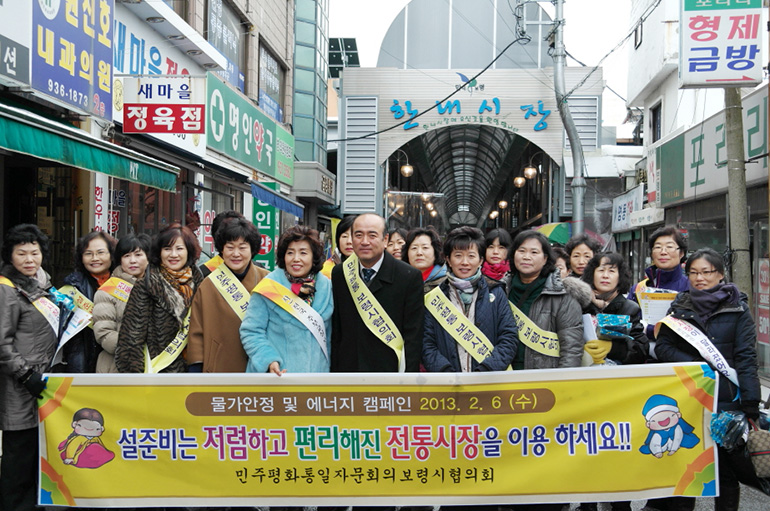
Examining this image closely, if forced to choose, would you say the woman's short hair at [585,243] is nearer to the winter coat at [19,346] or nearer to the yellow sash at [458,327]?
the yellow sash at [458,327]

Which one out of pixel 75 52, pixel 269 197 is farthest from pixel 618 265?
pixel 269 197

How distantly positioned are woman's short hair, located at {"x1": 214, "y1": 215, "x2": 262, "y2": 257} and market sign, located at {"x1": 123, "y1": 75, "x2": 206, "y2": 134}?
4944 millimetres

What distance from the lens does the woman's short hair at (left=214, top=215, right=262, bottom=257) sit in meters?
4.12

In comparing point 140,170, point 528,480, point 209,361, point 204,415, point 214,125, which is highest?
point 214,125

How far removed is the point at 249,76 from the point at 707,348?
14697mm

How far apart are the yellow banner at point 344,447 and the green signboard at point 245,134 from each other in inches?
334

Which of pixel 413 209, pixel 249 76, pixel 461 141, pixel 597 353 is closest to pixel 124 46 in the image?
pixel 249 76

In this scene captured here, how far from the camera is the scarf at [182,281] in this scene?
4074 mm

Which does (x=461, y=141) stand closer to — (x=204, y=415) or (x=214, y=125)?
(x=214, y=125)

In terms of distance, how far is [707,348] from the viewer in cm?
381

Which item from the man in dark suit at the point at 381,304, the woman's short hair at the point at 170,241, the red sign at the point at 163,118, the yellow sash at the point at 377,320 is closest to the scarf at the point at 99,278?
the woman's short hair at the point at 170,241

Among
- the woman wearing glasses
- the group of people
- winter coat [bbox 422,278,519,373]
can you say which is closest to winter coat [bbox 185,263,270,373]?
the group of people

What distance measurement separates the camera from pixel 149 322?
391 cm

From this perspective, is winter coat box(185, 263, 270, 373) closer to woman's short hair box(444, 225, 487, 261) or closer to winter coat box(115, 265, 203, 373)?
winter coat box(115, 265, 203, 373)
